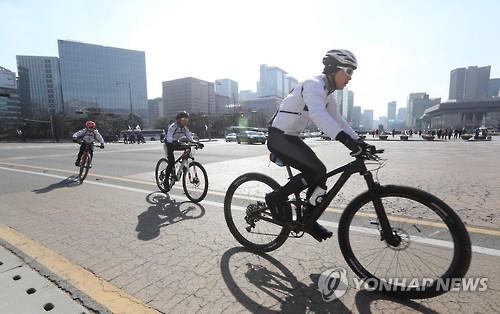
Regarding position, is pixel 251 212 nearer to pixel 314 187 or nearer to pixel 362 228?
pixel 314 187

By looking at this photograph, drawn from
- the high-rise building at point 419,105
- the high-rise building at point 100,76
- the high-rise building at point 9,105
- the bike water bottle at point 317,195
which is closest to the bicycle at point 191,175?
the bike water bottle at point 317,195

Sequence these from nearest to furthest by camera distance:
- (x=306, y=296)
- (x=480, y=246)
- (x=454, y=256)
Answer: (x=454, y=256) → (x=306, y=296) → (x=480, y=246)

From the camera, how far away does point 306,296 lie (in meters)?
2.41

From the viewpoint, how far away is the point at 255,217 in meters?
3.33

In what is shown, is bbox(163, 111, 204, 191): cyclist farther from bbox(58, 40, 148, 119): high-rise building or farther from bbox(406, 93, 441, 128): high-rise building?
bbox(406, 93, 441, 128): high-rise building

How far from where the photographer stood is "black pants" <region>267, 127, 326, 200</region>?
2809mm

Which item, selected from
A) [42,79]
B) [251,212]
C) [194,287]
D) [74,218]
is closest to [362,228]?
[251,212]

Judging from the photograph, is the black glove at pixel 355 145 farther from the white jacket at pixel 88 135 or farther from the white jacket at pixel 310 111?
the white jacket at pixel 88 135

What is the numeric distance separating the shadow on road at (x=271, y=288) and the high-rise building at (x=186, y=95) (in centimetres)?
11477

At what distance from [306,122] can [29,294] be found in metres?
3.01

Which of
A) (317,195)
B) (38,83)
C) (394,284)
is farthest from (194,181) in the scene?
(38,83)

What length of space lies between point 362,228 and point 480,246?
168 centimetres


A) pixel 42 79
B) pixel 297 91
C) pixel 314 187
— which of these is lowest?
pixel 314 187

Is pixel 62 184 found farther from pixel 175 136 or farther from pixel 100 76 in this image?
pixel 100 76
